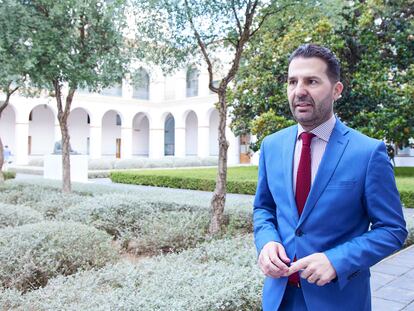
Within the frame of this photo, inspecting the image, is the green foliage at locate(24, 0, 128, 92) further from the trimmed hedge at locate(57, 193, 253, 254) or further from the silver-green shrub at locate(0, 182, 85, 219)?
the trimmed hedge at locate(57, 193, 253, 254)

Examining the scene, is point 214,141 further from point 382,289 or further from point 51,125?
point 382,289

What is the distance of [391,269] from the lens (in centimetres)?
460

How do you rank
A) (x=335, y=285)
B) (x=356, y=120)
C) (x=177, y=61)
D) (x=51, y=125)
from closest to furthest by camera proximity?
(x=335, y=285) → (x=177, y=61) → (x=356, y=120) → (x=51, y=125)

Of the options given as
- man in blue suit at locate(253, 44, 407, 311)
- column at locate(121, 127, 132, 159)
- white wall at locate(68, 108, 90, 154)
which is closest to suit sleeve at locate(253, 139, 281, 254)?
man in blue suit at locate(253, 44, 407, 311)

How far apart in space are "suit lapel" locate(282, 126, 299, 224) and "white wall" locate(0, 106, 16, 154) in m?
31.4

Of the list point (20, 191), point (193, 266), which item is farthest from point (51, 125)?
point (193, 266)

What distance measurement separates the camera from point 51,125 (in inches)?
1271

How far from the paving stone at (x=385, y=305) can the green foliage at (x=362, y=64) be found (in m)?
5.27

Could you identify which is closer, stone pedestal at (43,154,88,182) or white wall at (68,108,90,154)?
stone pedestal at (43,154,88,182)

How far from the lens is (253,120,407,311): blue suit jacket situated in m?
1.40

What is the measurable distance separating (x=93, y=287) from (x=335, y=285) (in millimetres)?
2416

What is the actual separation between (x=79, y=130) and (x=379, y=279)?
31.8m

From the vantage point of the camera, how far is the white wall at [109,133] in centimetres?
3531

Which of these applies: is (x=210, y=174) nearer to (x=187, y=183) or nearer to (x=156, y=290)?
(x=187, y=183)
